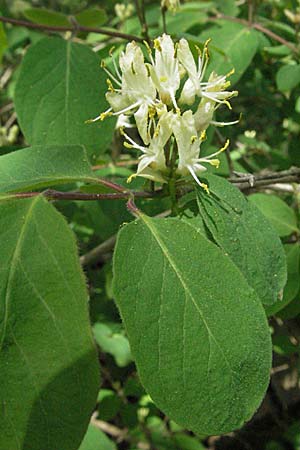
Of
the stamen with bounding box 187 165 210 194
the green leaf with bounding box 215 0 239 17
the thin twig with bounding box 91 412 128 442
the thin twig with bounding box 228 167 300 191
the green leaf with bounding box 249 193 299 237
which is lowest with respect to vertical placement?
the thin twig with bounding box 91 412 128 442

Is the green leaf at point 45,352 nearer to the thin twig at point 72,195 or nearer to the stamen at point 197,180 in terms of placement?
the thin twig at point 72,195

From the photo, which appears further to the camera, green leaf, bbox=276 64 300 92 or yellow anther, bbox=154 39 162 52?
green leaf, bbox=276 64 300 92

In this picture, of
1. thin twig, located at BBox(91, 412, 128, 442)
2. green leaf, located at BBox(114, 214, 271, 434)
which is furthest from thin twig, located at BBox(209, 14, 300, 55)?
thin twig, located at BBox(91, 412, 128, 442)

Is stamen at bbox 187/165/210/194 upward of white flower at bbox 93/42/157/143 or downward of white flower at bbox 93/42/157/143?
downward

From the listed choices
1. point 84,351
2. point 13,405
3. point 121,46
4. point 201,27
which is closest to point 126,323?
point 84,351

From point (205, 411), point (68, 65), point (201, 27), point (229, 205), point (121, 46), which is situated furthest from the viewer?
point (201, 27)

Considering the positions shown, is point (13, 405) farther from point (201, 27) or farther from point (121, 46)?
point (201, 27)

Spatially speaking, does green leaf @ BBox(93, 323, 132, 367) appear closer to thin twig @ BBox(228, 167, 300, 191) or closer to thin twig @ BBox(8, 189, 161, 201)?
thin twig @ BBox(228, 167, 300, 191)

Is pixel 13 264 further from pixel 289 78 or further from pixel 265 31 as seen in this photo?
pixel 265 31
